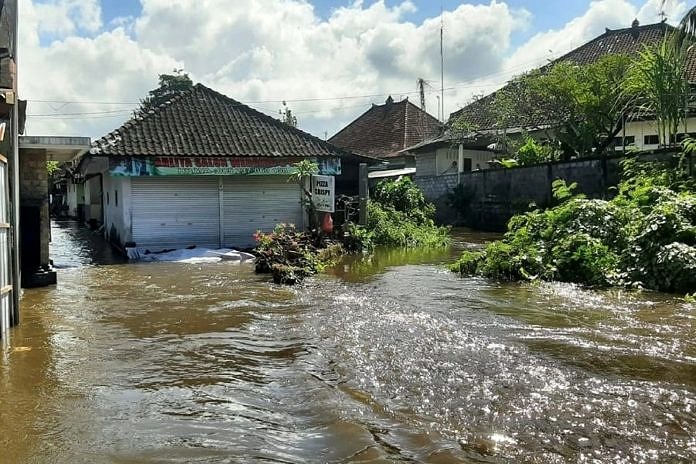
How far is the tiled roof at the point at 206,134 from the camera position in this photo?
57.4 ft

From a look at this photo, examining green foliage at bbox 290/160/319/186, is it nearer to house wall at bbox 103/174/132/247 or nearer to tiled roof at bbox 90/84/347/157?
tiled roof at bbox 90/84/347/157

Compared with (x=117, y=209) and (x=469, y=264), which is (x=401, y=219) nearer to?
(x=469, y=264)

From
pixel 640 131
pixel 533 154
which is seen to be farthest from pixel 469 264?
pixel 640 131

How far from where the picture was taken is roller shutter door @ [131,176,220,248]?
696 inches

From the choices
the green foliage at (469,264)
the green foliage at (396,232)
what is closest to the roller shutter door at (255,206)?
the green foliage at (396,232)

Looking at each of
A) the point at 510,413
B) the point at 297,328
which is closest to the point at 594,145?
the point at 297,328

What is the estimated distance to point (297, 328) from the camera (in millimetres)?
8406

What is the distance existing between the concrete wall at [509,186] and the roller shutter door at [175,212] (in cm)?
1119

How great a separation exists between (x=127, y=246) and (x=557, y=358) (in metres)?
13.8

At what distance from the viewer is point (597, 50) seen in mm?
30250

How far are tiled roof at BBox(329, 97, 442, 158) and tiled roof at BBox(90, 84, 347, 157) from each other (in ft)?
55.3

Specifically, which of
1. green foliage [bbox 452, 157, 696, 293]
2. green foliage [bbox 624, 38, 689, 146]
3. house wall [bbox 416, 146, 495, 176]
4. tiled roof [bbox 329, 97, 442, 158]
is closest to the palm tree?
green foliage [bbox 624, 38, 689, 146]

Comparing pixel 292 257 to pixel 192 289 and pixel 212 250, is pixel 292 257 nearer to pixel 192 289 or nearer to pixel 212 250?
pixel 192 289

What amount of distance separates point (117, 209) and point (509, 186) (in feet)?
46.5
